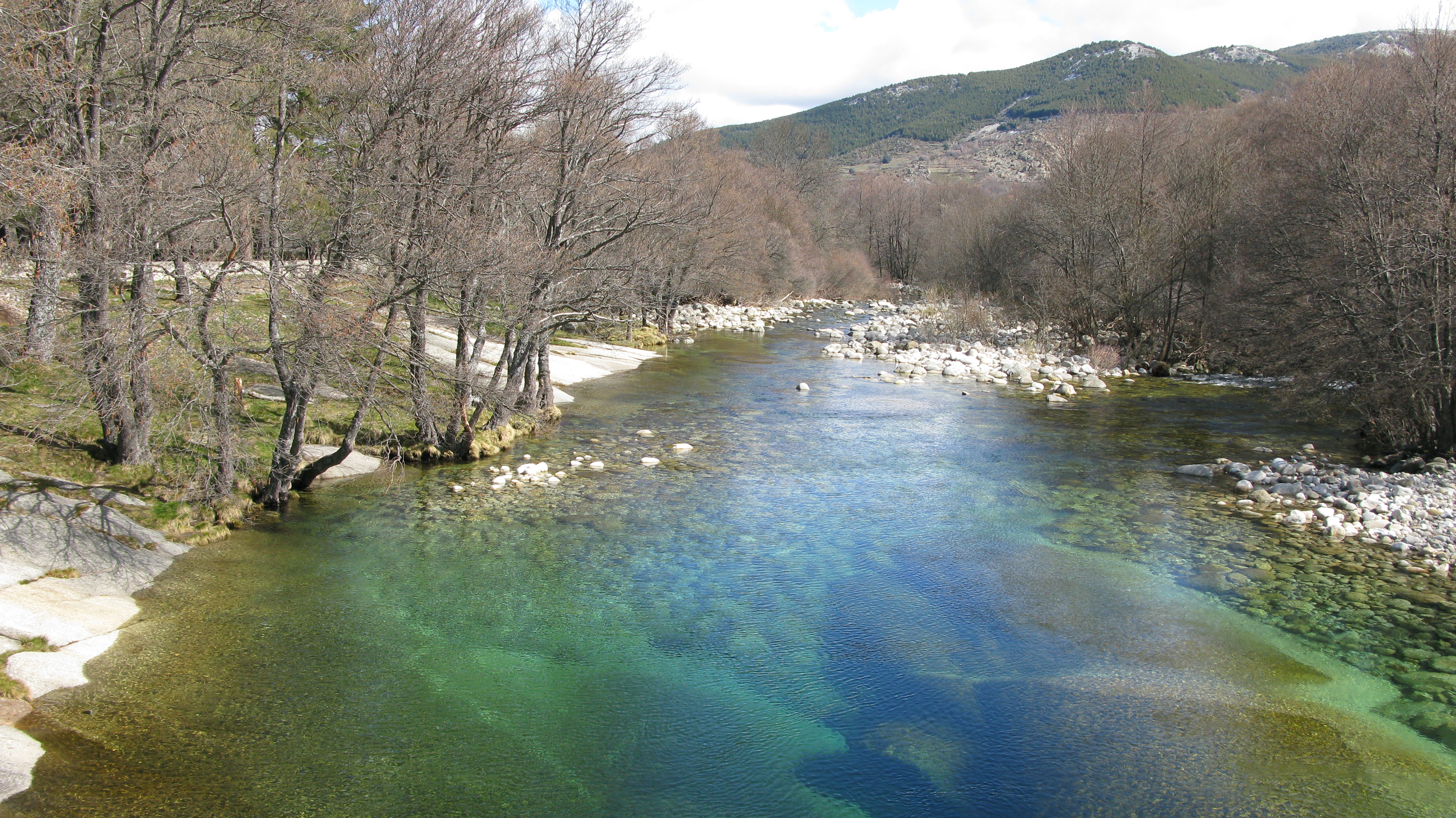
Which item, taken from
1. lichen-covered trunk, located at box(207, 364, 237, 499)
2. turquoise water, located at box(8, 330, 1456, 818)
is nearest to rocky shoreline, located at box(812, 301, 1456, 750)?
turquoise water, located at box(8, 330, 1456, 818)

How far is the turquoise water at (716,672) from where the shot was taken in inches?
297

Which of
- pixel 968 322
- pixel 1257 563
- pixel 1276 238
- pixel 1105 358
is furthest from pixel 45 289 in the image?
pixel 968 322

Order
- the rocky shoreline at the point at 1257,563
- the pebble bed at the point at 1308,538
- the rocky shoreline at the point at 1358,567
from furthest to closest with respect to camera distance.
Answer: the pebble bed at the point at 1308,538 < the rocky shoreline at the point at 1358,567 < the rocky shoreline at the point at 1257,563

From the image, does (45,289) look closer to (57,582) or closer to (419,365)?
(57,582)

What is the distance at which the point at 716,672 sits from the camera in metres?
9.71

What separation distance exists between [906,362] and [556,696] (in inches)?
1006

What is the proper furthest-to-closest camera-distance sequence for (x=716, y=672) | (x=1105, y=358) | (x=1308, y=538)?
(x=1105, y=358), (x=1308, y=538), (x=716, y=672)

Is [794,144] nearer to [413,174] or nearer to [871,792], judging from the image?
[413,174]

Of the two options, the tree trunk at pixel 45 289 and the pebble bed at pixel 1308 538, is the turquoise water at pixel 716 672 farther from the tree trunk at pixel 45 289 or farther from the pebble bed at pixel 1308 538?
the tree trunk at pixel 45 289

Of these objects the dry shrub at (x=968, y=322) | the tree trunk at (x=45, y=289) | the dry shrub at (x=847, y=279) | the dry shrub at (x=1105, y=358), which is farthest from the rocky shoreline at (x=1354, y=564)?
the dry shrub at (x=847, y=279)

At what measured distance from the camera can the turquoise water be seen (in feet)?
24.7

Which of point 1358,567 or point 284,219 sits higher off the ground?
point 284,219

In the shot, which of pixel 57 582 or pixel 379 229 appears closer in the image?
pixel 57 582

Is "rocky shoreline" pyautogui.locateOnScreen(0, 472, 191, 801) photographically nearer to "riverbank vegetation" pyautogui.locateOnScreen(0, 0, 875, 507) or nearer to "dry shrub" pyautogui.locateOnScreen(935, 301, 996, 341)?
"riverbank vegetation" pyautogui.locateOnScreen(0, 0, 875, 507)
